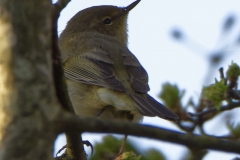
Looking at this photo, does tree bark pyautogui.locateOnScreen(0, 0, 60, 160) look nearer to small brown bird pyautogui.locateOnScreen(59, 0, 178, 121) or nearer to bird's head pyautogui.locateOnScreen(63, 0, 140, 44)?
small brown bird pyautogui.locateOnScreen(59, 0, 178, 121)

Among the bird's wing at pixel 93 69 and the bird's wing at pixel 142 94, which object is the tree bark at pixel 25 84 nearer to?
the bird's wing at pixel 142 94

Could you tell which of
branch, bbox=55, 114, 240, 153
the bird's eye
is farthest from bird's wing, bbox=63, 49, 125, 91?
branch, bbox=55, 114, 240, 153

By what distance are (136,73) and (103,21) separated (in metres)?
1.83

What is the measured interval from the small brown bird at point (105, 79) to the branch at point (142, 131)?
1.74m

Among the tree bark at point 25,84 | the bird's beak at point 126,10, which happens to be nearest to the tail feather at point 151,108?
the tree bark at point 25,84

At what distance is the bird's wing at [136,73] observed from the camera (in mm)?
4535

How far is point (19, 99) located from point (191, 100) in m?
2.88

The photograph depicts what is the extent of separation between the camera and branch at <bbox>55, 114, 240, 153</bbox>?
1576 mm

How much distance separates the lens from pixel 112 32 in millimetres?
6551

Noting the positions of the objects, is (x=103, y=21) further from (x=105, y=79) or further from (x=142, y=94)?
(x=142, y=94)

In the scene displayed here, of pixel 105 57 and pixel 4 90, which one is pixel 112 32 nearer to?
pixel 105 57

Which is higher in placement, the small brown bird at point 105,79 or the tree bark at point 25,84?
the tree bark at point 25,84

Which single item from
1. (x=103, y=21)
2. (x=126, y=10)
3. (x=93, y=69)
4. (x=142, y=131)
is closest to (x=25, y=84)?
(x=142, y=131)

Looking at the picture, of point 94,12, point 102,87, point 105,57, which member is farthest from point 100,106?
point 94,12
